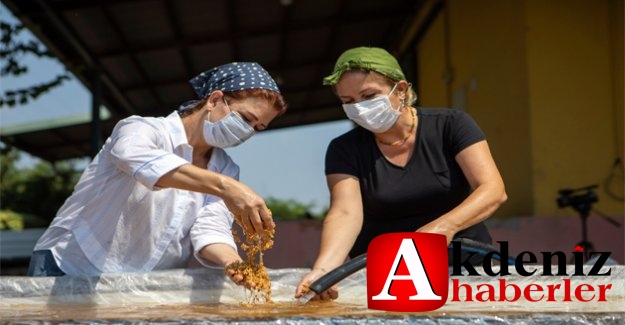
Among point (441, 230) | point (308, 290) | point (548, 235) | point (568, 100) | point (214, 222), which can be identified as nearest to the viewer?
point (308, 290)

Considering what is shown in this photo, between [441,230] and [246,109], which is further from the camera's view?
[246,109]

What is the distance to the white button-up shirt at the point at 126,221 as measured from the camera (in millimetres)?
2992

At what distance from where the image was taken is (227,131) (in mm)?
3090

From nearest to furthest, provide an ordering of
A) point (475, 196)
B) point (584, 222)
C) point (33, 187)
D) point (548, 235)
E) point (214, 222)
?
point (475, 196), point (214, 222), point (584, 222), point (548, 235), point (33, 187)

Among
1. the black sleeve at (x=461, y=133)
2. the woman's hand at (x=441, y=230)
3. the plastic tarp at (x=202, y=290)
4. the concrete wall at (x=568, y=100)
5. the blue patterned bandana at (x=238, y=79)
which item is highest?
the concrete wall at (x=568, y=100)

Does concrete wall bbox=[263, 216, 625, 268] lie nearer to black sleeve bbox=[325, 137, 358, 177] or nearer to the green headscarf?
black sleeve bbox=[325, 137, 358, 177]

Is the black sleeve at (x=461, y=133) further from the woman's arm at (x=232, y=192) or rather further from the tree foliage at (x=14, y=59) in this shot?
the tree foliage at (x=14, y=59)

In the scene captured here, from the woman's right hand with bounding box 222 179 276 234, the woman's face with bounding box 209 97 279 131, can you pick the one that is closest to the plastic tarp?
the woman's right hand with bounding box 222 179 276 234

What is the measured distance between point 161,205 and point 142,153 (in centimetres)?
38

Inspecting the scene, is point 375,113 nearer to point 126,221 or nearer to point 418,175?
point 418,175

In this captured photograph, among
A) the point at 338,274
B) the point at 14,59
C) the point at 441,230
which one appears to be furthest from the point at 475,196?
the point at 14,59

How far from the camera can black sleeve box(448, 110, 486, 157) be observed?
Answer: 318cm

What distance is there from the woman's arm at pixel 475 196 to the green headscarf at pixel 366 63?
388mm

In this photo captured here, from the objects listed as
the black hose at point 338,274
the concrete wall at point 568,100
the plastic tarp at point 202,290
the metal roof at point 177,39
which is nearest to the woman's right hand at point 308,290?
the plastic tarp at point 202,290
